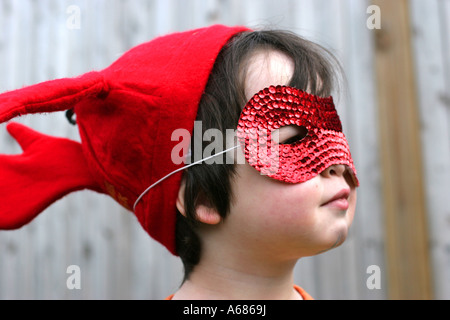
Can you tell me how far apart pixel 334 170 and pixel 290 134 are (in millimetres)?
124

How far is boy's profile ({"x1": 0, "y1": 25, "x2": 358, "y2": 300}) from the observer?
0.92m

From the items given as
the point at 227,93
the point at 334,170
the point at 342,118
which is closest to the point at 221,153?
the point at 227,93

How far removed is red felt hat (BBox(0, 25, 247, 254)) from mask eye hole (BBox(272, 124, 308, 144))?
0.18 meters

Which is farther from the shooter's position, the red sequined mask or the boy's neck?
the boy's neck

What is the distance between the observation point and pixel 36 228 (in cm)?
193

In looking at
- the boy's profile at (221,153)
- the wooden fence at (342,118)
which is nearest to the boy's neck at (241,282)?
the boy's profile at (221,153)

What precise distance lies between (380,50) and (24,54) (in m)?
1.45

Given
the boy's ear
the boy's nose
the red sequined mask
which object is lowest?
the boy's ear

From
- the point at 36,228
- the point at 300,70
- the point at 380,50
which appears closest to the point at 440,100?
the point at 380,50

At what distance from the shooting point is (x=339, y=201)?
95 centimetres

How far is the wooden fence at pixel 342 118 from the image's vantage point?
1765 millimetres

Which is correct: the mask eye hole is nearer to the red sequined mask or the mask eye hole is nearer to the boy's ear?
the red sequined mask

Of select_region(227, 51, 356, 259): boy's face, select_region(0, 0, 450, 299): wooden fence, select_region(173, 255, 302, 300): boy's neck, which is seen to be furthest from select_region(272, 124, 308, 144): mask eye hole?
select_region(0, 0, 450, 299): wooden fence
